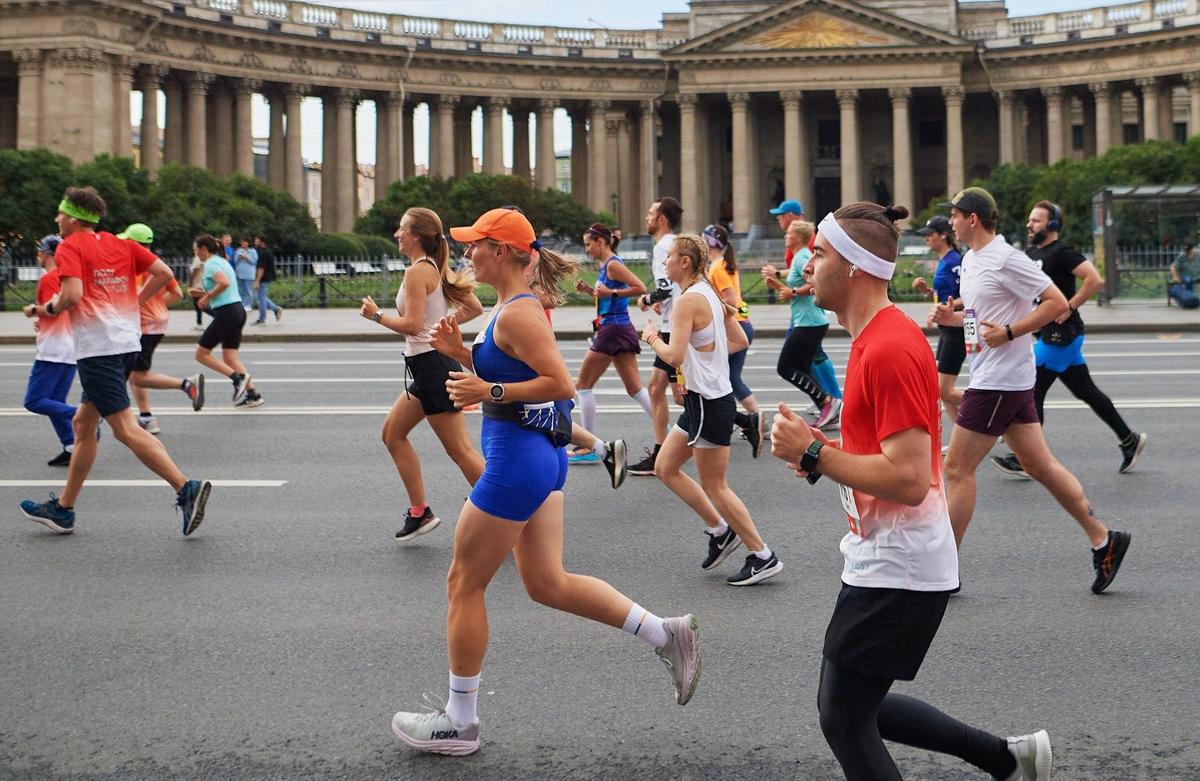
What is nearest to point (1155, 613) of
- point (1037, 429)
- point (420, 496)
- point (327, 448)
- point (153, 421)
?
point (1037, 429)

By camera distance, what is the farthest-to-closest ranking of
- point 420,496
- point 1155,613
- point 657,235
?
point 657,235
point 420,496
point 1155,613

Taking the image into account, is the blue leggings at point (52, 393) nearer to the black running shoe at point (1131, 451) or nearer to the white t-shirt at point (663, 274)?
the white t-shirt at point (663, 274)

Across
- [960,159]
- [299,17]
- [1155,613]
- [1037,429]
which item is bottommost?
[1155,613]

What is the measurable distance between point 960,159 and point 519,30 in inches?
945

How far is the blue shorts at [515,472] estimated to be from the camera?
5613mm

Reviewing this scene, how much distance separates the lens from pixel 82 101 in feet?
203

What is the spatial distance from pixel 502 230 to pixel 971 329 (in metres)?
3.96

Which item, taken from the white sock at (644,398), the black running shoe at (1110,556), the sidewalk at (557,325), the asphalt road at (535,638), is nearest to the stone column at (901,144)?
the sidewalk at (557,325)

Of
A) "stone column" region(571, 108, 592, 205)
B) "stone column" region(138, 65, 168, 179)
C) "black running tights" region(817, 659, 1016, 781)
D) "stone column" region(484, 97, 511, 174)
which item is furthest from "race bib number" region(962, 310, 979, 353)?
"stone column" region(571, 108, 592, 205)

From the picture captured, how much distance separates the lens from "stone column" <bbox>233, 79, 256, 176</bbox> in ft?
242

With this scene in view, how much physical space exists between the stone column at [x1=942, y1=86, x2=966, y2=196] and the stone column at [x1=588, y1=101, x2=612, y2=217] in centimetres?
1773

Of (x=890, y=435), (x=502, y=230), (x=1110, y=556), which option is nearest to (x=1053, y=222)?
(x=1110, y=556)

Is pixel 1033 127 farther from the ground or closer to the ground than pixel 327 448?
farther from the ground

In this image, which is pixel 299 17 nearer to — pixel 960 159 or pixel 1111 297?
pixel 960 159
